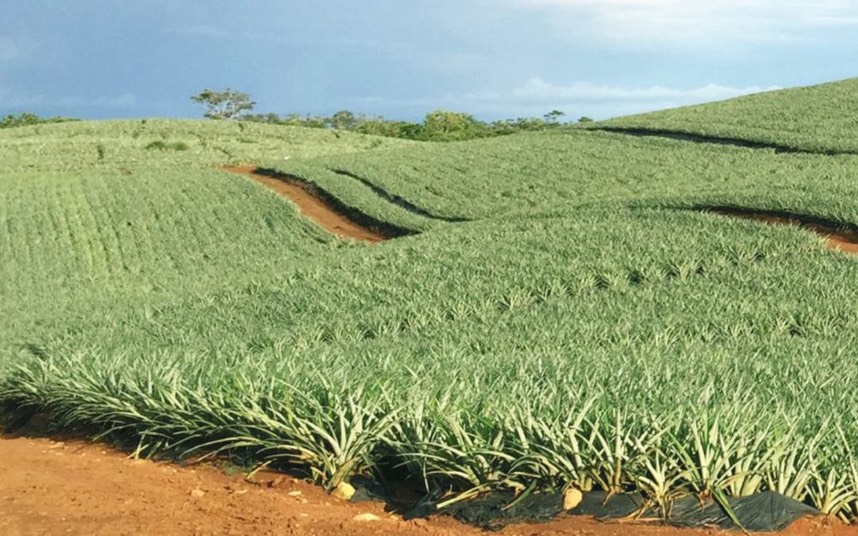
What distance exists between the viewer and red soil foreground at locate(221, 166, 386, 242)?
72.2 feet

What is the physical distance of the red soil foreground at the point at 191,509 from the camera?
3598mm

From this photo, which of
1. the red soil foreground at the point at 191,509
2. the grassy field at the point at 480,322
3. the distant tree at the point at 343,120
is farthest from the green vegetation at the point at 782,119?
the distant tree at the point at 343,120

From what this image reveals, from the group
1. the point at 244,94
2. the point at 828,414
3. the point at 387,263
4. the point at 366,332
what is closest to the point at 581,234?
the point at 387,263

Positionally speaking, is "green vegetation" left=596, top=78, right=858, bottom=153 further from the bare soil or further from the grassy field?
the bare soil

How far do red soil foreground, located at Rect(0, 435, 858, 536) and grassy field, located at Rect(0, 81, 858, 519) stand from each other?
0.55 feet

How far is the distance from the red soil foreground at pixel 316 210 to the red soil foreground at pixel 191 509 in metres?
16.7

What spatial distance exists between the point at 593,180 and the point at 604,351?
17754 millimetres

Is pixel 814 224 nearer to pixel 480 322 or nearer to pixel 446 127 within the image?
pixel 480 322

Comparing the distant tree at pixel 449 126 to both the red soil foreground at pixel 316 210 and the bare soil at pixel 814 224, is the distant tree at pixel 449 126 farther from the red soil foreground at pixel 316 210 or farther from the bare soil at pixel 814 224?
the bare soil at pixel 814 224

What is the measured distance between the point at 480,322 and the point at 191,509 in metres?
5.71

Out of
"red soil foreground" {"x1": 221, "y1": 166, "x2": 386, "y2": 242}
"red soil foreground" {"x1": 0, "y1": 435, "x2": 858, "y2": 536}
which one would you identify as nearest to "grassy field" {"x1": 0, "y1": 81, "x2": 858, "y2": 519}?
"red soil foreground" {"x1": 0, "y1": 435, "x2": 858, "y2": 536}

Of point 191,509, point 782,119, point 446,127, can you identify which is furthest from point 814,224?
point 446,127

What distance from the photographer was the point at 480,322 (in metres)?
9.53

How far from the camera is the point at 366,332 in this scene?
942 cm
